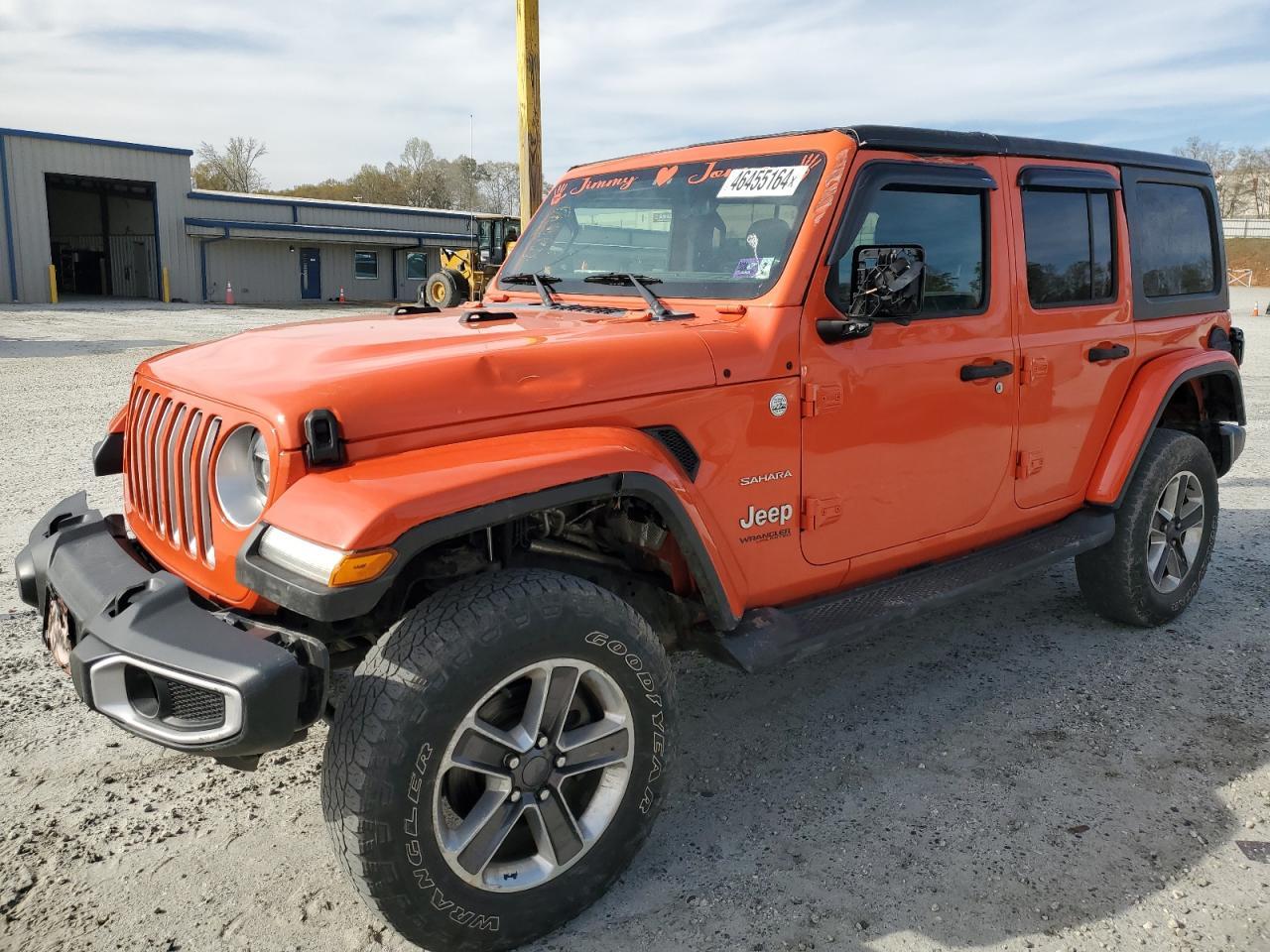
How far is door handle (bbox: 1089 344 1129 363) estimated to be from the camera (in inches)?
163

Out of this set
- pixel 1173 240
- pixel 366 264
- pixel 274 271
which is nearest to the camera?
pixel 1173 240

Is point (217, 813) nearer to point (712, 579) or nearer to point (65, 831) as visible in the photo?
point (65, 831)

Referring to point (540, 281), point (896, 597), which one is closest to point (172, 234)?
point (540, 281)

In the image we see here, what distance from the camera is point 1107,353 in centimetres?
421

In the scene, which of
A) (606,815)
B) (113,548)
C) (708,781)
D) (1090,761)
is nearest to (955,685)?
(1090,761)

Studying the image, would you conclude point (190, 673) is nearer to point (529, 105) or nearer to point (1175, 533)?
point (1175, 533)

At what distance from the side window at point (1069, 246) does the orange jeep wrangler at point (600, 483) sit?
14 millimetres

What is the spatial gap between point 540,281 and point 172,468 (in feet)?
5.34

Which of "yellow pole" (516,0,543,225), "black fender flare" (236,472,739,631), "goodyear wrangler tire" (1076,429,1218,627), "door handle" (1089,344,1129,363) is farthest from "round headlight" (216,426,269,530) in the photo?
"yellow pole" (516,0,543,225)

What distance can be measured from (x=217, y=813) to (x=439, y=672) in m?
1.35

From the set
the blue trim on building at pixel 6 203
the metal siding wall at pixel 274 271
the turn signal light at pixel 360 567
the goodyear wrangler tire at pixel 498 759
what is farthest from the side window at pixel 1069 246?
the metal siding wall at pixel 274 271

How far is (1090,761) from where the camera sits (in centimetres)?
350

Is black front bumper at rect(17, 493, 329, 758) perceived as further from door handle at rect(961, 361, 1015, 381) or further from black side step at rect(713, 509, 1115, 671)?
door handle at rect(961, 361, 1015, 381)

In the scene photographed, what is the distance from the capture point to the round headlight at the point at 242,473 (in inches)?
99.8
